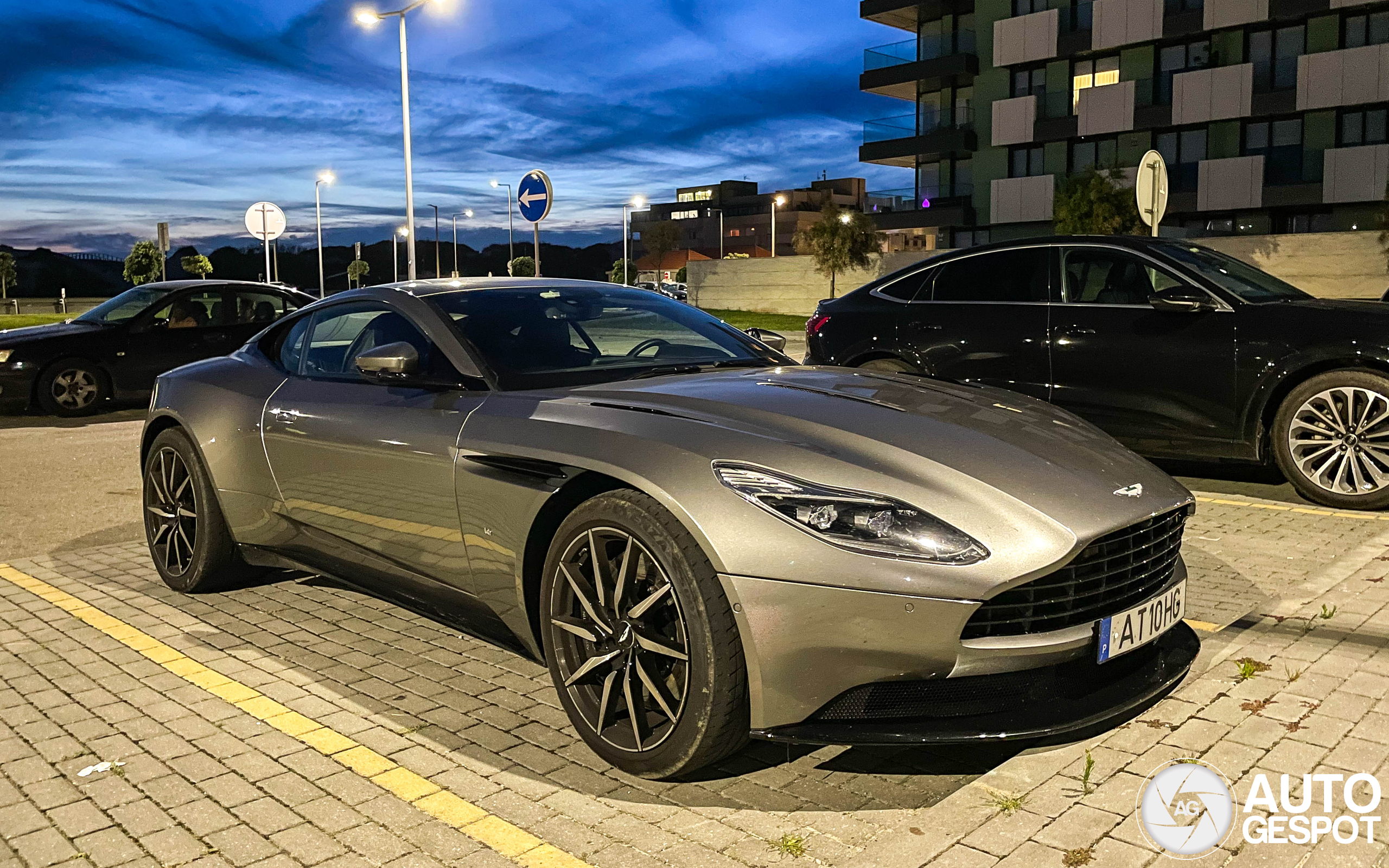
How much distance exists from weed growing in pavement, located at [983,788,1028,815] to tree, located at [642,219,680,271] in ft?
308

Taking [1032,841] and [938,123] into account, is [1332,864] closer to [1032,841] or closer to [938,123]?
[1032,841]

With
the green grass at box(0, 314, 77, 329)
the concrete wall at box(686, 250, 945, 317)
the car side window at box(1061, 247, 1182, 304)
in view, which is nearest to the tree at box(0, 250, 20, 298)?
the green grass at box(0, 314, 77, 329)

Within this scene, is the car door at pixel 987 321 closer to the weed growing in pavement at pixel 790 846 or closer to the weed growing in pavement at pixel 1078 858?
the weed growing in pavement at pixel 1078 858

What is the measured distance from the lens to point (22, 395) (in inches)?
508

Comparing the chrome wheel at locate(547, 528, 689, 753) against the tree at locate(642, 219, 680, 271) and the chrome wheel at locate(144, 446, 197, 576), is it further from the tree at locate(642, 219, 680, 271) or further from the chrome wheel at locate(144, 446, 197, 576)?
the tree at locate(642, 219, 680, 271)

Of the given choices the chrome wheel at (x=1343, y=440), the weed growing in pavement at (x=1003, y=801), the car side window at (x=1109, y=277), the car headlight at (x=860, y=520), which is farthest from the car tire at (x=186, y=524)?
the chrome wheel at (x=1343, y=440)

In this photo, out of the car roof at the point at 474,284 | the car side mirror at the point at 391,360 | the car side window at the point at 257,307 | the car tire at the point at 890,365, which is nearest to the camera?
the car side mirror at the point at 391,360

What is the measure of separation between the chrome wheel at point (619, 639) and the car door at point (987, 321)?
200 inches

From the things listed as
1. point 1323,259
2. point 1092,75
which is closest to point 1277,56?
point 1092,75

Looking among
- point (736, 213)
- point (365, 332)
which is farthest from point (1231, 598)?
point (736, 213)

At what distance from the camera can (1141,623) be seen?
133 inches

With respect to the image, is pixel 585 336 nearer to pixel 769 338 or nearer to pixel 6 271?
pixel 769 338

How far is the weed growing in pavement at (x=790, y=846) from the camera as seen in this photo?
9.56ft

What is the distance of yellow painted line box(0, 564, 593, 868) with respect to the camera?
2.98 meters
